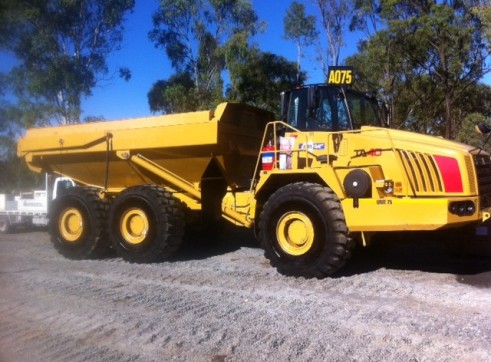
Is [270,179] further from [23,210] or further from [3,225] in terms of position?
[3,225]

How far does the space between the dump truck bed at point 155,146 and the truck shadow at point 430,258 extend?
7.50 feet

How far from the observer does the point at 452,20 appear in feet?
70.9

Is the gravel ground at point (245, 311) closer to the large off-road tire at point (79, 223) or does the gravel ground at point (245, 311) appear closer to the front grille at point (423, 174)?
the large off-road tire at point (79, 223)

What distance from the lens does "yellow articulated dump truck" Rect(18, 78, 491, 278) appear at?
6.33 metres

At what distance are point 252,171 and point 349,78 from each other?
2.33m

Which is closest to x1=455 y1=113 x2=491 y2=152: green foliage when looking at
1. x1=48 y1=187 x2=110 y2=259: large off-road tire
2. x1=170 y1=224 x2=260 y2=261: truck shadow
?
x1=170 y1=224 x2=260 y2=261: truck shadow

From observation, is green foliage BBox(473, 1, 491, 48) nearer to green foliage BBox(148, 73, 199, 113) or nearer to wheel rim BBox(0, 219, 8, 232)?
green foliage BBox(148, 73, 199, 113)

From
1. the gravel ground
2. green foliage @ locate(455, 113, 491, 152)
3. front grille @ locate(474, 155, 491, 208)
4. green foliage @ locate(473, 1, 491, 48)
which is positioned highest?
green foliage @ locate(473, 1, 491, 48)

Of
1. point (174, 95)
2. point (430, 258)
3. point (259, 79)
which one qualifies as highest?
point (259, 79)

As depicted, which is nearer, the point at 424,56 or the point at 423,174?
the point at 423,174

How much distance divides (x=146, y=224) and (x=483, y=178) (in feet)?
16.4

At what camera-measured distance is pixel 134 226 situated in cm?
846

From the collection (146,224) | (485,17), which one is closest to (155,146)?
(146,224)

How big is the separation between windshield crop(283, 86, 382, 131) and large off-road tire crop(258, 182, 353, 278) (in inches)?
37.3
